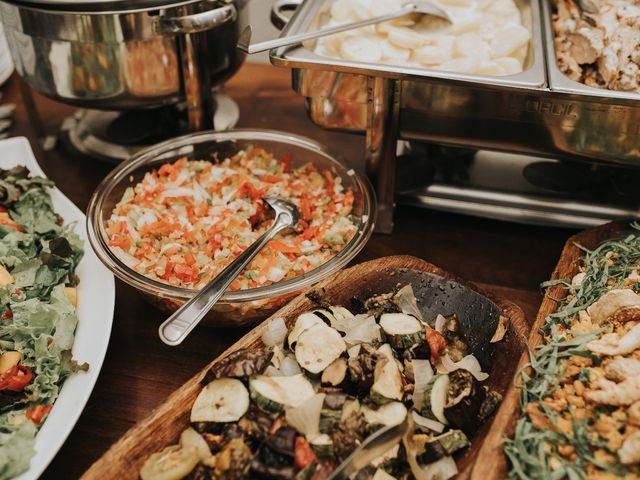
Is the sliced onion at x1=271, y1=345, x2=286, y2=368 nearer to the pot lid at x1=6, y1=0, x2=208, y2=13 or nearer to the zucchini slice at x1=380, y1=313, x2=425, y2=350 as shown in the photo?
the zucchini slice at x1=380, y1=313, x2=425, y2=350

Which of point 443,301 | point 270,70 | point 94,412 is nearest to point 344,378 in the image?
point 443,301

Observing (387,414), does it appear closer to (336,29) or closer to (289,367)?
(289,367)

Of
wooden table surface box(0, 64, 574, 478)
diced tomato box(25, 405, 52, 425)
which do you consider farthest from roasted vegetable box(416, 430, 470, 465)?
diced tomato box(25, 405, 52, 425)

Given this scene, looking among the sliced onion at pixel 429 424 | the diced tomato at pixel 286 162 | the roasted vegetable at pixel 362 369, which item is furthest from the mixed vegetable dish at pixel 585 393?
the diced tomato at pixel 286 162

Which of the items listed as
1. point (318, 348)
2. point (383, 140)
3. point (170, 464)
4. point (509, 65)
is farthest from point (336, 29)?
point (170, 464)

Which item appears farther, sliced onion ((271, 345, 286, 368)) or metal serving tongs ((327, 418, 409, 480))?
sliced onion ((271, 345, 286, 368))

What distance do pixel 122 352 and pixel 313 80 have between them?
0.68m

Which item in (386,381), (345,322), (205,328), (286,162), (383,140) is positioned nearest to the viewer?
(386,381)

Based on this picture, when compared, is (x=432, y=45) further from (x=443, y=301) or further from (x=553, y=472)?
(x=553, y=472)

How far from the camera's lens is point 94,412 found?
106 cm

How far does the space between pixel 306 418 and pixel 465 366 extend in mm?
290

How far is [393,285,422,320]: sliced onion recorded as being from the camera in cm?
103

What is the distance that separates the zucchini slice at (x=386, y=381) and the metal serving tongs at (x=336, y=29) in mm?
690

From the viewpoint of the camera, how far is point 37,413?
3.02 feet
